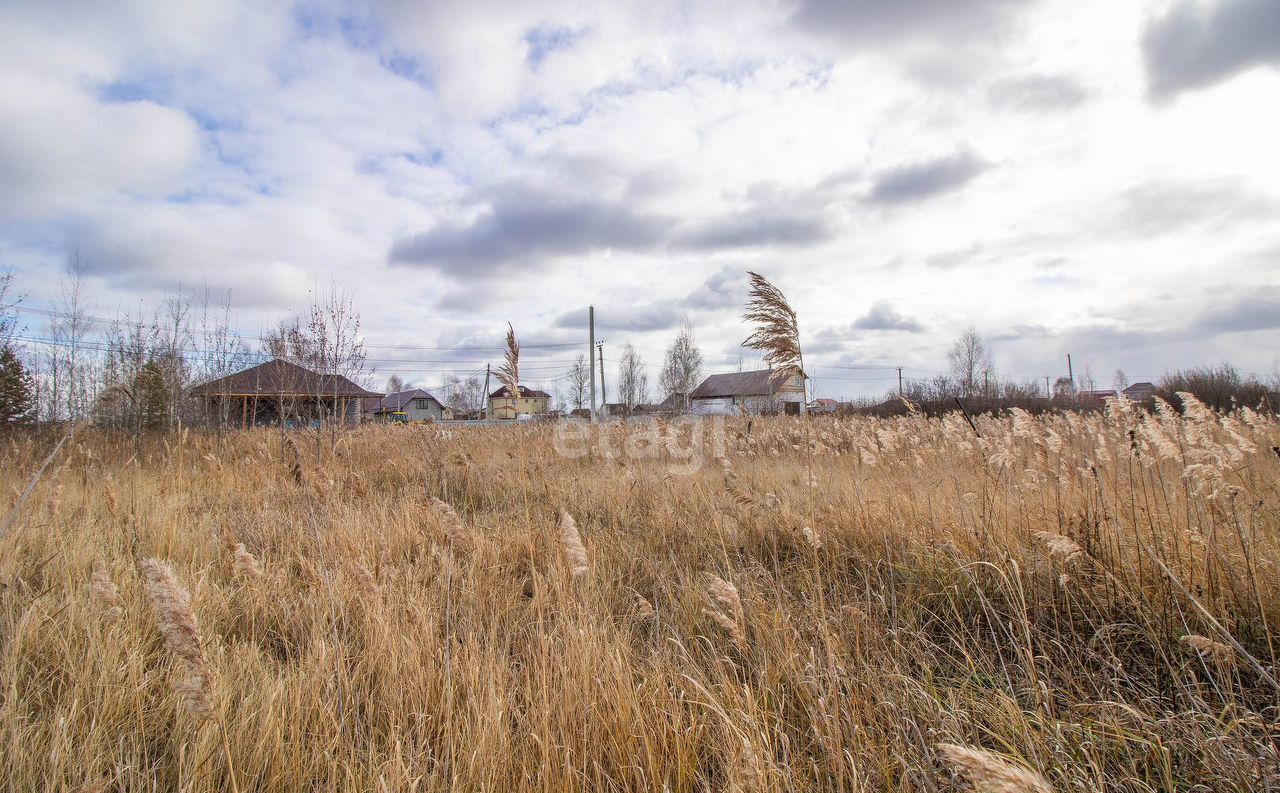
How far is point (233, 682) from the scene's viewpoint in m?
2.03

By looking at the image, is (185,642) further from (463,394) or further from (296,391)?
(463,394)

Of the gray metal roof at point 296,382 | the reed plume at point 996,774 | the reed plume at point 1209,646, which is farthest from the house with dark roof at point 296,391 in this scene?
the reed plume at point 1209,646

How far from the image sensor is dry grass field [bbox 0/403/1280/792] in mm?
1543

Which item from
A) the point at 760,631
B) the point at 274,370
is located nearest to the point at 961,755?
the point at 760,631

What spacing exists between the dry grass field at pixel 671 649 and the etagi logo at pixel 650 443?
373cm

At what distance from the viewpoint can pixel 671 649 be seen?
7.70 ft

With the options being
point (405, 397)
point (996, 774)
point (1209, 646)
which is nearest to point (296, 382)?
point (996, 774)

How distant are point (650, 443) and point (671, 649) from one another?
23.9ft

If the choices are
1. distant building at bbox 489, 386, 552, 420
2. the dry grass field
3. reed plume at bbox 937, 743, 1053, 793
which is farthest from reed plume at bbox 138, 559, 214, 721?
distant building at bbox 489, 386, 552, 420

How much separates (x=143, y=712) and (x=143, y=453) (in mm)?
8865

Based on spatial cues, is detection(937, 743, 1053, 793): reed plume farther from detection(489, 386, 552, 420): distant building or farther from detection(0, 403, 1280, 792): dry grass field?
detection(489, 386, 552, 420): distant building

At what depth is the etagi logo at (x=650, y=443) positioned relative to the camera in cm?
812

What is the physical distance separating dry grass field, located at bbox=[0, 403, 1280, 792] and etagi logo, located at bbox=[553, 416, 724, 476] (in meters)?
3.73

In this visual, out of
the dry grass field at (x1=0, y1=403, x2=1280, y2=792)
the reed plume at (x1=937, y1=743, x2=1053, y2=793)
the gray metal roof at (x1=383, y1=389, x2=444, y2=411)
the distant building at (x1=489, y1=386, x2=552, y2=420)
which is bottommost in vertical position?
the dry grass field at (x1=0, y1=403, x2=1280, y2=792)
